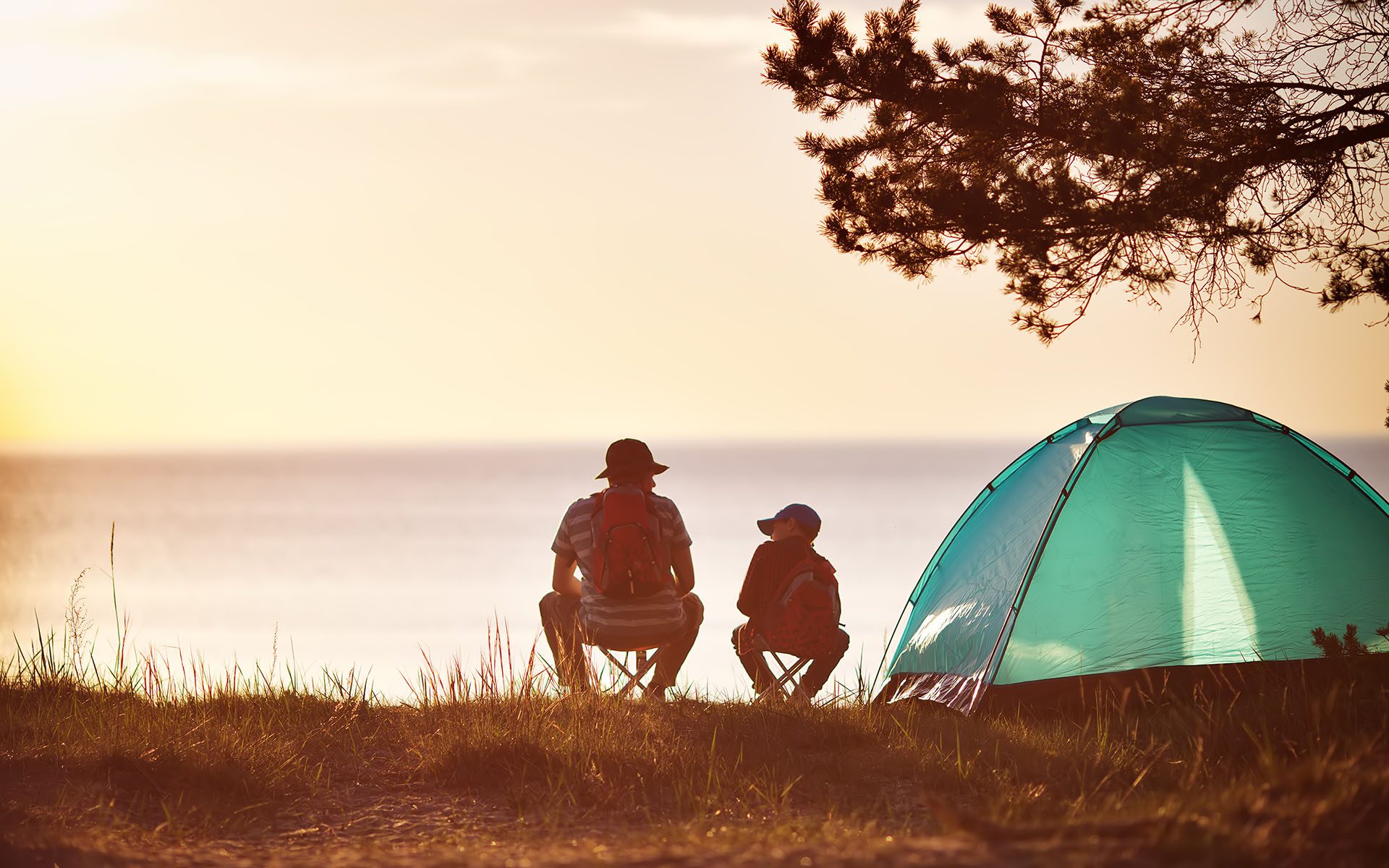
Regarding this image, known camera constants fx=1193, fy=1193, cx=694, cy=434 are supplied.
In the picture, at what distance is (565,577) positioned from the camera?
6.79 m

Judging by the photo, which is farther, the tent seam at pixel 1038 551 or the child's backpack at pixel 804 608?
the child's backpack at pixel 804 608

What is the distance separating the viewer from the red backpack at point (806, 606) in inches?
262

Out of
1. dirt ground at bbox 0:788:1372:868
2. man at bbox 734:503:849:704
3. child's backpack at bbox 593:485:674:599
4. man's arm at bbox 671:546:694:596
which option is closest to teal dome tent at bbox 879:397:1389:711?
man at bbox 734:503:849:704

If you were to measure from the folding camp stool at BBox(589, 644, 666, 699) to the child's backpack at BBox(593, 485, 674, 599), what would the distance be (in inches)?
14.1

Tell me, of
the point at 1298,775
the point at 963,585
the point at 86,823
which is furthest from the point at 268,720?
the point at 1298,775

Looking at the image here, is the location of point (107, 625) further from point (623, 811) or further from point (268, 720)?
point (623, 811)

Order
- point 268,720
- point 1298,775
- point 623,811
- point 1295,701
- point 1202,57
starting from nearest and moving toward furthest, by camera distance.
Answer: point 1298,775, point 623,811, point 1295,701, point 268,720, point 1202,57

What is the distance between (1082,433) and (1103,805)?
3076 mm

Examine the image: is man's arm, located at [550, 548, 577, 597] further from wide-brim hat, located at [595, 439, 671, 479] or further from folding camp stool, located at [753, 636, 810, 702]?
folding camp stool, located at [753, 636, 810, 702]

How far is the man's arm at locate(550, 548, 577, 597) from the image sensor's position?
6691 millimetres

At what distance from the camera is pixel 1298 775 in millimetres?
3709

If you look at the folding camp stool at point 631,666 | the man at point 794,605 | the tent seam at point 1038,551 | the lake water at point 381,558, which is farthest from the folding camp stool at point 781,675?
the tent seam at point 1038,551

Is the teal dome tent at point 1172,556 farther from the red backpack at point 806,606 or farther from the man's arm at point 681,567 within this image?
the man's arm at point 681,567

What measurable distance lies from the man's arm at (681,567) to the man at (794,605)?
1.06 feet
